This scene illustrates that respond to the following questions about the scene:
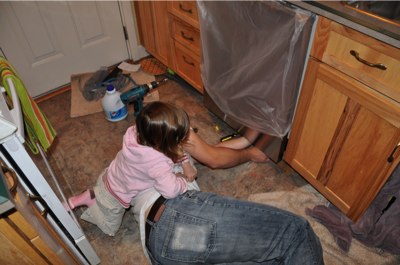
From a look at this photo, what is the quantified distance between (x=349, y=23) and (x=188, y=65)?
3.36 feet

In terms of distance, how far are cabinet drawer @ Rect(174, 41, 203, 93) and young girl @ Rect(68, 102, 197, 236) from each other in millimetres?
680

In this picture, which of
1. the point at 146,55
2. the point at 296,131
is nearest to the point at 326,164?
the point at 296,131

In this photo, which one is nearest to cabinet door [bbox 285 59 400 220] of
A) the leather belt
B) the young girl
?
the young girl

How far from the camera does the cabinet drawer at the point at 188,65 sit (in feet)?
5.71

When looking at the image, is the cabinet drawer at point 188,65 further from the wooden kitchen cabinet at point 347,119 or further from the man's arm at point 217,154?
the wooden kitchen cabinet at point 347,119

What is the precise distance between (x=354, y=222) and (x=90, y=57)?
178cm

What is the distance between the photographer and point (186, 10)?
1567 millimetres

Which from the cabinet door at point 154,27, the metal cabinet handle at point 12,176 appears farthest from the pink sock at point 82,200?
the cabinet door at point 154,27

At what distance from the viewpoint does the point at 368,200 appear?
3.83 ft

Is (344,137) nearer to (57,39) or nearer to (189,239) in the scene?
(189,239)

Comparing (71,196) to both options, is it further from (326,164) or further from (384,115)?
(384,115)

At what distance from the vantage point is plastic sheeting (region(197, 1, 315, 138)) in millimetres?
1075

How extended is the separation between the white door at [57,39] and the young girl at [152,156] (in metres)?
1.07

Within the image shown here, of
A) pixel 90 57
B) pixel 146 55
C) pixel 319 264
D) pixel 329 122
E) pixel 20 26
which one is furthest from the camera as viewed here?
pixel 146 55
